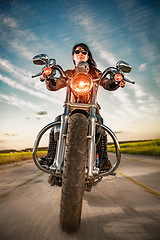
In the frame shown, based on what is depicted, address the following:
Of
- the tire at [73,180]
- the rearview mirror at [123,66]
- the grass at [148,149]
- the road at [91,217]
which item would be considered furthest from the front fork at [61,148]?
the grass at [148,149]

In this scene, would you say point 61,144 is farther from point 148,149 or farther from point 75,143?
→ point 148,149

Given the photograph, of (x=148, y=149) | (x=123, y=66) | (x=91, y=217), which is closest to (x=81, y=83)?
(x=123, y=66)

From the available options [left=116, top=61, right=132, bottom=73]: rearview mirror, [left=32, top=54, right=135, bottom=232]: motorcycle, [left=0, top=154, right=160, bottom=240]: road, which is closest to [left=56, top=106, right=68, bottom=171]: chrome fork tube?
[left=32, top=54, right=135, bottom=232]: motorcycle

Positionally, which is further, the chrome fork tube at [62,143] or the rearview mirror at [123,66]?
the rearview mirror at [123,66]

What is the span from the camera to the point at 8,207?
1204 mm

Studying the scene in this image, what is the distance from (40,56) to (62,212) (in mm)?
1501

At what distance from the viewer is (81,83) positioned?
1.28 metres

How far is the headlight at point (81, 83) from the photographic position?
49.9 inches

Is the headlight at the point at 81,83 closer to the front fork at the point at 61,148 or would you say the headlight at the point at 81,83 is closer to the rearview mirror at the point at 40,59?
the front fork at the point at 61,148

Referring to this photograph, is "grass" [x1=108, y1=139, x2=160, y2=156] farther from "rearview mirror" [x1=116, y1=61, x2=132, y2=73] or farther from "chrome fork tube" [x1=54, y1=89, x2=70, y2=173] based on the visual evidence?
"chrome fork tube" [x1=54, y1=89, x2=70, y2=173]

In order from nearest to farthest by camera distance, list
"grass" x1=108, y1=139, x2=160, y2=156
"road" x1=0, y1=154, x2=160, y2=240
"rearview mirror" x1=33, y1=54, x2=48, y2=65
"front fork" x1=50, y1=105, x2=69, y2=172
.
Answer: "road" x1=0, y1=154, x2=160, y2=240 → "front fork" x1=50, y1=105, x2=69, y2=172 → "rearview mirror" x1=33, y1=54, x2=48, y2=65 → "grass" x1=108, y1=139, x2=160, y2=156

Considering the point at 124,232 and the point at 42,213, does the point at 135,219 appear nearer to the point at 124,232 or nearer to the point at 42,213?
the point at 124,232

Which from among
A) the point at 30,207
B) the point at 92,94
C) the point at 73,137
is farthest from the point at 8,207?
the point at 92,94

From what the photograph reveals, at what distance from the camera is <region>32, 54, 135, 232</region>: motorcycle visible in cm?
87
